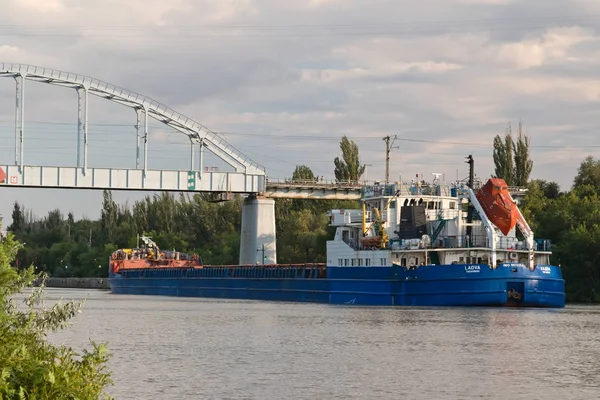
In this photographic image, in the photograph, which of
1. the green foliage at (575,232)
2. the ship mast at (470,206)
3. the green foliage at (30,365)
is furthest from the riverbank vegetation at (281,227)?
the green foliage at (30,365)

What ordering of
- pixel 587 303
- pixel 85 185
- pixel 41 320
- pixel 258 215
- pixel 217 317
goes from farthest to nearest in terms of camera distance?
pixel 258 215 < pixel 85 185 < pixel 587 303 < pixel 217 317 < pixel 41 320

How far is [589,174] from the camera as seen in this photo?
97.2 m

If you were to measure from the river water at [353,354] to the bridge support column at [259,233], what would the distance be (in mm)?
36727

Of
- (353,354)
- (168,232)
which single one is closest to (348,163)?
(168,232)

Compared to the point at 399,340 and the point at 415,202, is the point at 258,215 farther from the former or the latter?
the point at 399,340

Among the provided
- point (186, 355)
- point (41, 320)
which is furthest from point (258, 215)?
point (41, 320)

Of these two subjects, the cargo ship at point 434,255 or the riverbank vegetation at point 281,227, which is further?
the riverbank vegetation at point 281,227

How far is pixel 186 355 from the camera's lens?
3594 cm

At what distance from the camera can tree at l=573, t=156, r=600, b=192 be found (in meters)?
96.2

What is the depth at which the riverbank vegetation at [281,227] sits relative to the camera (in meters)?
78.4

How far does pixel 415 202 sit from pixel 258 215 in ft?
92.4

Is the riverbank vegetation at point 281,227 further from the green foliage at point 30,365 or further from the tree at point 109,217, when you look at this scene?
the green foliage at point 30,365

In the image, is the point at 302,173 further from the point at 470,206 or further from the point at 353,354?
the point at 353,354

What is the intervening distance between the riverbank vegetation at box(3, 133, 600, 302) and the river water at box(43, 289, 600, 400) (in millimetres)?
20628
